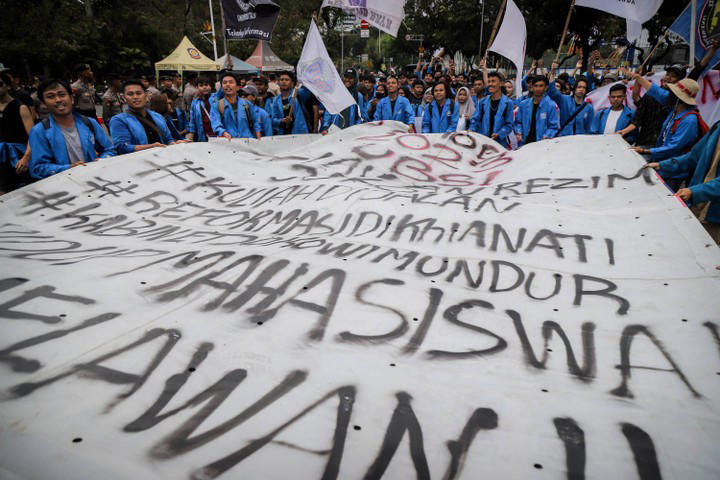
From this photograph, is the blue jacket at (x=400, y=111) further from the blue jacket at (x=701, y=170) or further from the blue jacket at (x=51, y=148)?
the blue jacket at (x=51, y=148)

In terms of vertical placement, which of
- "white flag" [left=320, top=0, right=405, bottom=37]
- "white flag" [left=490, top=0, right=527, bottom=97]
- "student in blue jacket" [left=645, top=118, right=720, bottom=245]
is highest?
"white flag" [left=320, top=0, right=405, bottom=37]

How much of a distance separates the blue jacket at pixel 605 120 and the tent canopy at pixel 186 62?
17303 millimetres

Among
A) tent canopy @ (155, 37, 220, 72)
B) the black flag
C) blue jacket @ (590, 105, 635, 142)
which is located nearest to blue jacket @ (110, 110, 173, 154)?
the black flag

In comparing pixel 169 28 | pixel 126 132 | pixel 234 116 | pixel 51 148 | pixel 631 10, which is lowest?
pixel 51 148

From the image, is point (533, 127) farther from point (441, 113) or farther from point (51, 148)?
point (51, 148)

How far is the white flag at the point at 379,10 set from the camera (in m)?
7.14

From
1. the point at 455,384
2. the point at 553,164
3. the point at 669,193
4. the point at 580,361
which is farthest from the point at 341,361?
the point at 553,164

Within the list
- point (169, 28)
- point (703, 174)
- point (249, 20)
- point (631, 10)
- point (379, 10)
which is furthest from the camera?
point (169, 28)

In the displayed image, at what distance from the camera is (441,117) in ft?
25.0

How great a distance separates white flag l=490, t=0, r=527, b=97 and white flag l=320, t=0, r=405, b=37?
158cm

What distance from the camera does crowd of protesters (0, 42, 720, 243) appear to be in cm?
445

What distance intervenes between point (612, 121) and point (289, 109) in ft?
16.5

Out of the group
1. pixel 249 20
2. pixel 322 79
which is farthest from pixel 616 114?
pixel 249 20

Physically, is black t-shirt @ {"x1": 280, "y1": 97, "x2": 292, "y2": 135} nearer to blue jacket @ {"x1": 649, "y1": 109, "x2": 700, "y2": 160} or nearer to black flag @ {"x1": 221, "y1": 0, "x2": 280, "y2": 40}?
black flag @ {"x1": 221, "y1": 0, "x2": 280, "y2": 40}
